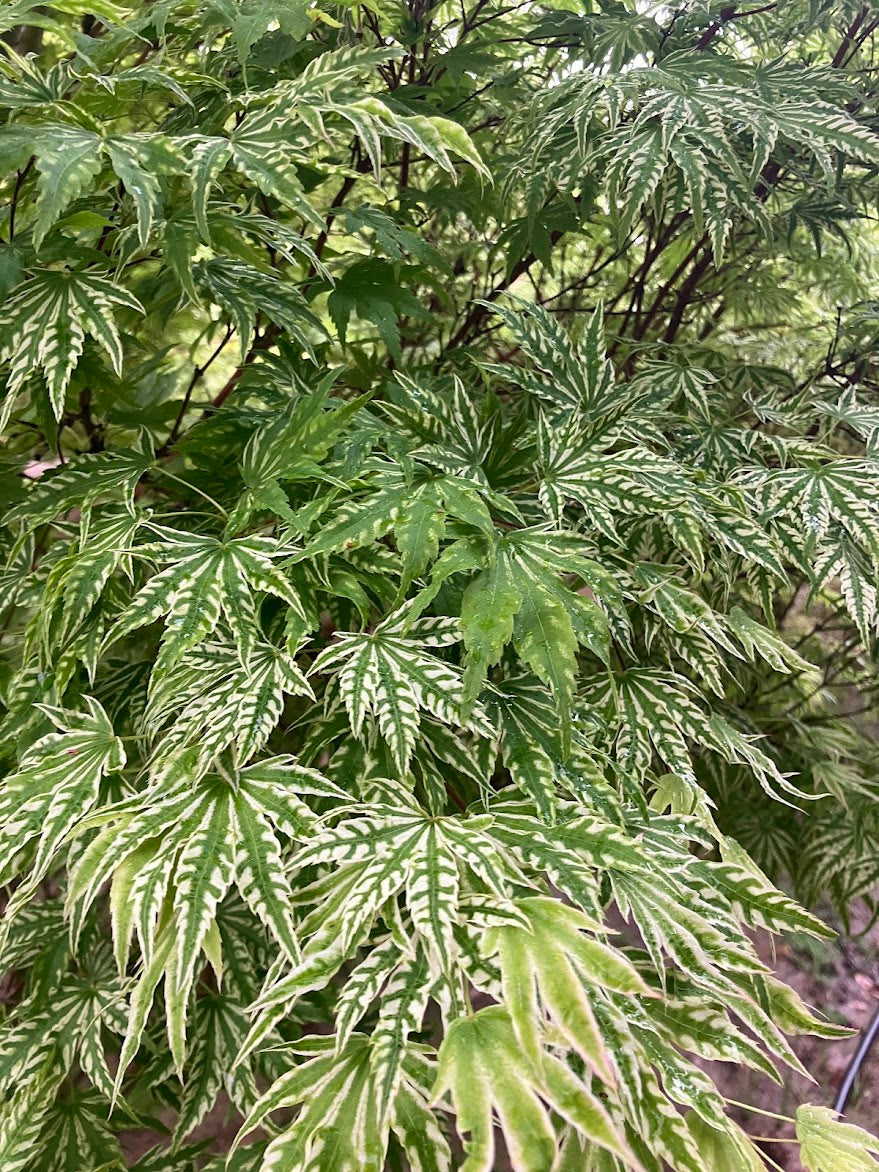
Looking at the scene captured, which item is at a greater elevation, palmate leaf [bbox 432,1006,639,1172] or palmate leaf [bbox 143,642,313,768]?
palmate leaf [bbox 432,1006,639,1172]

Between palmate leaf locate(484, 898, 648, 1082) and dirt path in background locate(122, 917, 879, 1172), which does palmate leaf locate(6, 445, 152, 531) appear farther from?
dirt path in background locate(122, 917, 879, 1172)

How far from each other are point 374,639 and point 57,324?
41 centimetres

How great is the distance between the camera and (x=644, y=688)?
29.7 inches

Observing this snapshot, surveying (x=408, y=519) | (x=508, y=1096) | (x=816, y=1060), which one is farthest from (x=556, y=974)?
(x=816, y=1060)

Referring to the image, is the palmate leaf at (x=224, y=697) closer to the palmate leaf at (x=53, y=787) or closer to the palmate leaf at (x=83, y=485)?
the palmate leaf at (x=53, y=787)

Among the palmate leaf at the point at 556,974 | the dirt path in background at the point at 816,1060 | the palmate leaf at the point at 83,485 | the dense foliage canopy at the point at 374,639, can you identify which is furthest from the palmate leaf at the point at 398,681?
the dirt path in background at the point at 816,1060

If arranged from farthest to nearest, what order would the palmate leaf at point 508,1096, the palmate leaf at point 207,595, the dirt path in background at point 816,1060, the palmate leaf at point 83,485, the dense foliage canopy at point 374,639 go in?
the dirt path in background at point 816,1060 < the palmate leaf at point 83,485 < the palmate leaf at point 207,595 < the dense foliage canopy at point 374,639 < the palmate leaf at point 508,1096

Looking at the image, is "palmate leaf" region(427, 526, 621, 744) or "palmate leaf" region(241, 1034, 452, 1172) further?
"palmate leaf" region(427, 526, 621, 744)

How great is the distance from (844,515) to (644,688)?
0.96ft

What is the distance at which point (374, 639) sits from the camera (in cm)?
63

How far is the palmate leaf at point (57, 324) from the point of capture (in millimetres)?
670

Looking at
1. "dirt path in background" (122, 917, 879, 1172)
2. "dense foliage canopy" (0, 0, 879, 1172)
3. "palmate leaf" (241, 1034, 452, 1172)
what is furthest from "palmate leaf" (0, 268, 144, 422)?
"dirt path in background" (122, 917, 879, 1172)

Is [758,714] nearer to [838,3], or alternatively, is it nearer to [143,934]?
[838,3]

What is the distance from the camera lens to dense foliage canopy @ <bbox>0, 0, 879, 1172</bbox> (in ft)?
1.57
